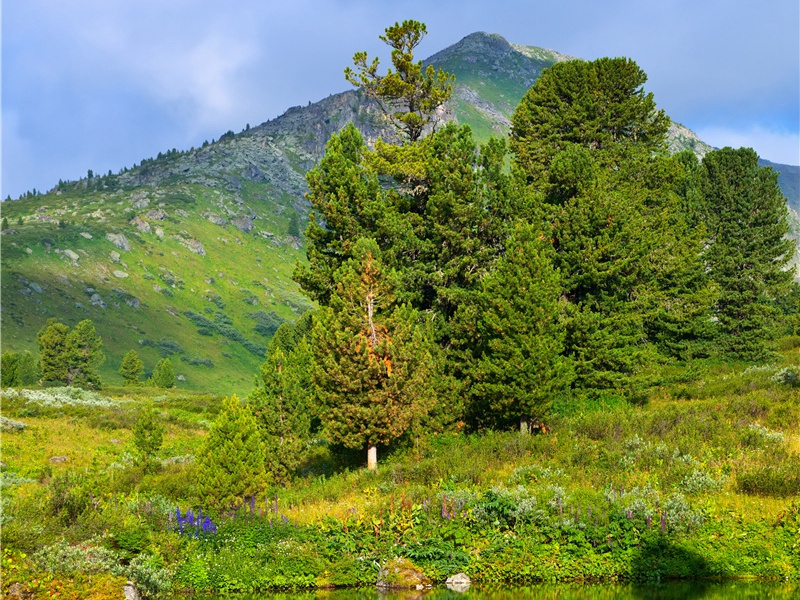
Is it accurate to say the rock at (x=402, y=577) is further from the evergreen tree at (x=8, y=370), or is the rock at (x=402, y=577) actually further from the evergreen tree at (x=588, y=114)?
the evergreen tree at (x=8, y=370)

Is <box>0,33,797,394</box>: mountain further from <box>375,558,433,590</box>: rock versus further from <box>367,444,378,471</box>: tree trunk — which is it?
<box>375,558,433,590</box>: rock

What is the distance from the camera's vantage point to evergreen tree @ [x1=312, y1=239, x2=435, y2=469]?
2027 centimetres

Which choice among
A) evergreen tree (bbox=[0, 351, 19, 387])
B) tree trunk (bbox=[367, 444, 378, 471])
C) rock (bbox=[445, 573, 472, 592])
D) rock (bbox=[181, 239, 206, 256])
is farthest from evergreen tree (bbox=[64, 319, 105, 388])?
rock (bbox=[181, 239, 206, 256])

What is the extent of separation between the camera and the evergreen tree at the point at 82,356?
260 feet

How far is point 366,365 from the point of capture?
66.5 ft

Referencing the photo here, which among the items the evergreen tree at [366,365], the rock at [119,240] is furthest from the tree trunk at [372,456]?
the rock at [119,240]

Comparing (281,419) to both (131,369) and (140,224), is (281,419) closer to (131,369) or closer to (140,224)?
(131,369)

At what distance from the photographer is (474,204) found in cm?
2733

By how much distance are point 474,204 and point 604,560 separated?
17.0 meters

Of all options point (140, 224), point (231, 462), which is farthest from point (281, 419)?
point (140, 224)

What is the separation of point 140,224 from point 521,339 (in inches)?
Result: 7420

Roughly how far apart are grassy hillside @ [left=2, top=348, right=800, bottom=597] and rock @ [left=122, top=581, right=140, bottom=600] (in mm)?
197

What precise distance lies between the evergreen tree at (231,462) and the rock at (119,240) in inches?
6600

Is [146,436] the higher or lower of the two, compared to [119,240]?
lower
